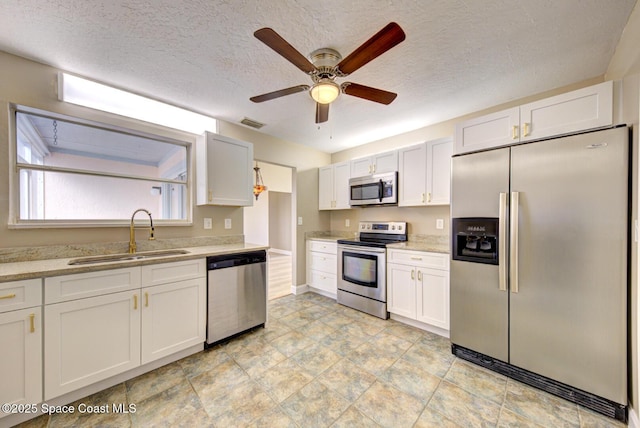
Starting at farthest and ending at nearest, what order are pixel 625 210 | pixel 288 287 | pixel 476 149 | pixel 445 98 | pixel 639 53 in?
1. pixel 288 287
2. pixel 445 98
3. pixel 476 149
4. pixel 625 210
5. pixel 639 53

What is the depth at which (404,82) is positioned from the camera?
7.17ft

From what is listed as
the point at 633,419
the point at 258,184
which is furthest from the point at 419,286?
the point at 258,184

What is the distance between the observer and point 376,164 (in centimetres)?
345

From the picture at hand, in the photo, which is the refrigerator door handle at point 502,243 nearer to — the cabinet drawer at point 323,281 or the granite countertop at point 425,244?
the granite countertop at point 425,244

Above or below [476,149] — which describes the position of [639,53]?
above

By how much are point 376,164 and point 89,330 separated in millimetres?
3426

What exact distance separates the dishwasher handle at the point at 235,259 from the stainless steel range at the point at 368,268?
4.10ft

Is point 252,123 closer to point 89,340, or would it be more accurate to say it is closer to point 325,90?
point 325,90

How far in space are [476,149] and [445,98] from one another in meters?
0.75

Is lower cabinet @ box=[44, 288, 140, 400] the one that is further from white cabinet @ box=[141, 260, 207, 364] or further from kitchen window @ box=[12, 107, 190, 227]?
kitchen window @ box=[12, 107, 190, 227]

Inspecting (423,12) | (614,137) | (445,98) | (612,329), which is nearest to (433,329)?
(612,329)

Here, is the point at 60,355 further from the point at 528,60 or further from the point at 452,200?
the point at 528,60

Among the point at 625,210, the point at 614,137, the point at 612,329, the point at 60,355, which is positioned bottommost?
the point at 60,355

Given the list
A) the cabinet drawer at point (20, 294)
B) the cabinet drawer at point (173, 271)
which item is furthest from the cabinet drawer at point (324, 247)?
the cabinet drawer at point (20, 294)
